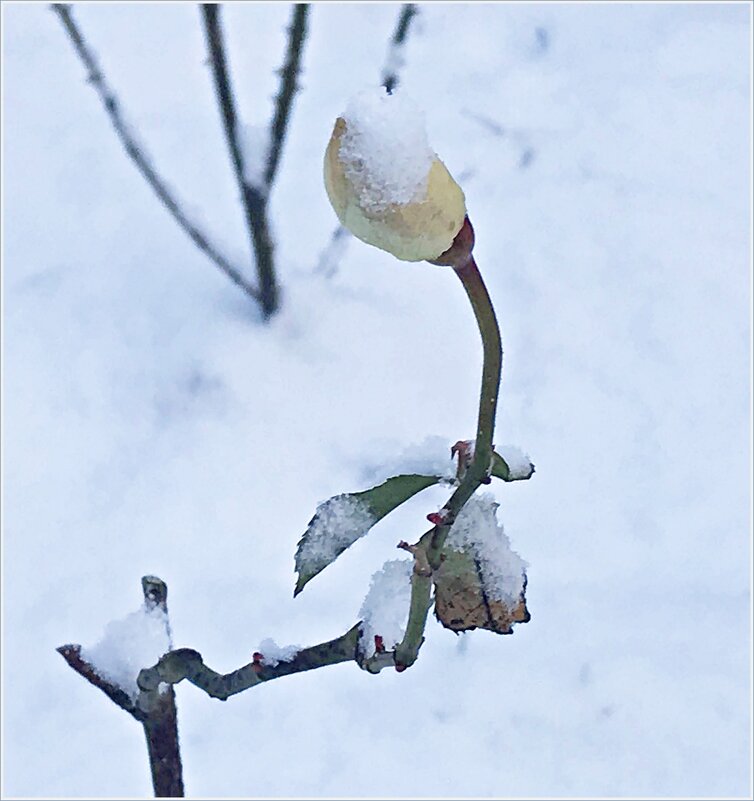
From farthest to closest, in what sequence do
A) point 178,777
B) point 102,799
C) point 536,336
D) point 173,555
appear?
point 536,336 < point 173,555 < point 102,799 < point 178,777

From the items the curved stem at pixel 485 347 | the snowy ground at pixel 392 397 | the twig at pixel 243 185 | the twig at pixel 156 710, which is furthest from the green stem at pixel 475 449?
the twig at pixel 243 185

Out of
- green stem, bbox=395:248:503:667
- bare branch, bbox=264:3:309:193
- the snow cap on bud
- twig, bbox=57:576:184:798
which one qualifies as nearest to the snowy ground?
bare branch, bbox=264:3:309:193

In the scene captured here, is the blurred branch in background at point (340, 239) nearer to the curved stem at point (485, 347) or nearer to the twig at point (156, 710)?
the twig at point (156, 710)

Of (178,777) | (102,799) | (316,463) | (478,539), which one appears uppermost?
(478,539)

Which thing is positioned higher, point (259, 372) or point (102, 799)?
point (259, 372)

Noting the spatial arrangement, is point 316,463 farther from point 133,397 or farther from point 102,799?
point 102,799

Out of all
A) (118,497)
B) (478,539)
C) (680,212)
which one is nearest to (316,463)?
(118,497)

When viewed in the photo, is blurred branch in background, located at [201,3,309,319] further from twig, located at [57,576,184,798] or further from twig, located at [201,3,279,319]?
twig, located at [57,576,184,798]

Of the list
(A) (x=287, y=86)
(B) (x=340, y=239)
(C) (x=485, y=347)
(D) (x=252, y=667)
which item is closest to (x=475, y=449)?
(C) (x=485, y=347)
